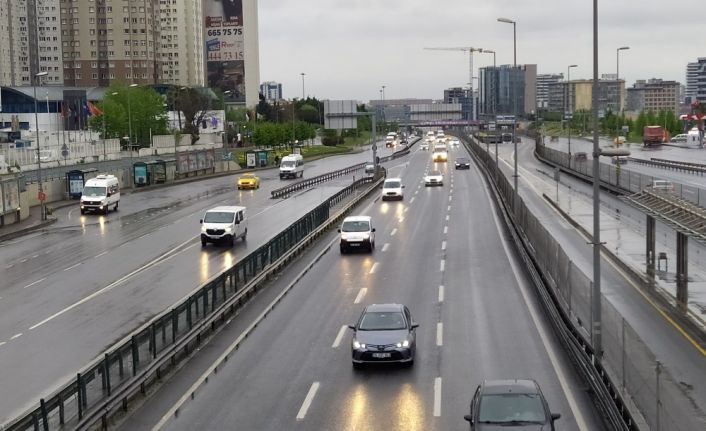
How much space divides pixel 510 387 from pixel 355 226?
29042mm

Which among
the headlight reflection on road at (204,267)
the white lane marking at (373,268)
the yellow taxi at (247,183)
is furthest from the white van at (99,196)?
the white lane marking at (373,268)

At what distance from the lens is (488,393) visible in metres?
16.1

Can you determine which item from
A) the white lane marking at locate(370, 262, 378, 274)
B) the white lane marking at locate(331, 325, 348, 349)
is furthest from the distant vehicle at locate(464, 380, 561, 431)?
the white lane marking at locate(370, 262, 378, 274)

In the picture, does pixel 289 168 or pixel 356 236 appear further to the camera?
pixel 289 168

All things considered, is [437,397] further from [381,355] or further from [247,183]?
[247,183]

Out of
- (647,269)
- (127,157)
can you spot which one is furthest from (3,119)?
(647,269)

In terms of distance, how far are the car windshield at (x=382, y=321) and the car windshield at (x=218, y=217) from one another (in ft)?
78.7

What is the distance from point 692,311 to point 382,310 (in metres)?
10.9

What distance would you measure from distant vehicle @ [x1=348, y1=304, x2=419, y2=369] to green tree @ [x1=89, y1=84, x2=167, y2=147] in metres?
118

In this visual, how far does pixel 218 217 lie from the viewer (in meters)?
47.2

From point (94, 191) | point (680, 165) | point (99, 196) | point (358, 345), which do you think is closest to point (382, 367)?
point (358, 345)

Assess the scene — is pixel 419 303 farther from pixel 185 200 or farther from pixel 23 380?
pixel 185 200

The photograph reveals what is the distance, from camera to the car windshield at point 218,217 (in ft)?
154

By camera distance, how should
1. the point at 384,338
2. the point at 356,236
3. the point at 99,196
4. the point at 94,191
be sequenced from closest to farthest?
the point at 384,338 → the point at 356,236 → the point at 99,196 → the point at 94,191
